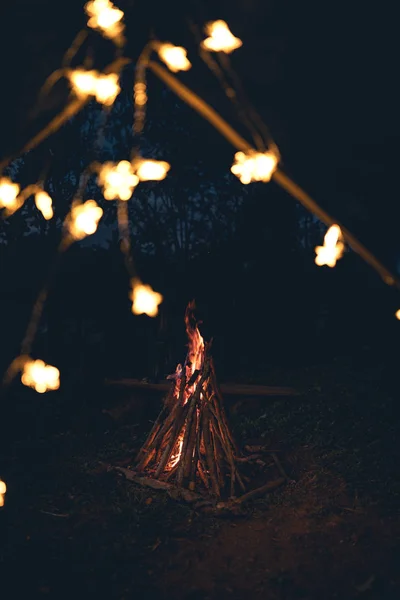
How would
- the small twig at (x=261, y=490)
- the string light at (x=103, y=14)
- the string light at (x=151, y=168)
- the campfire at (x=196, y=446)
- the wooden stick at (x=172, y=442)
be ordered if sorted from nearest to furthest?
the string light at (x=103, y=14) < the string light at (x=151, y=168) < the small twig at (x=261, y=490) < the campfire at (x=196, y=446) < the wooden stick at (x=172, y=442)

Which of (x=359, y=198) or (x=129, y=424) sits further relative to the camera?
(x=129, y=424)

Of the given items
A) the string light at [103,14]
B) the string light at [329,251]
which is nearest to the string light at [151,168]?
the string light at [103,14]

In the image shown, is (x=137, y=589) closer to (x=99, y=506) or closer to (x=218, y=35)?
(x=99, y=506)

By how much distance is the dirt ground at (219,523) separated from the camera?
14.4 ft

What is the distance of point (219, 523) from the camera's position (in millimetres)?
5312

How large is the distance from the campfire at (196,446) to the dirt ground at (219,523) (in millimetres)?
274

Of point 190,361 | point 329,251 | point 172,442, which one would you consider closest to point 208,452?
point 172,442

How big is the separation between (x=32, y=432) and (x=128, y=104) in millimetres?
5335

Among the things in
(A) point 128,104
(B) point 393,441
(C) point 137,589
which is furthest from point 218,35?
(A) point 128,104

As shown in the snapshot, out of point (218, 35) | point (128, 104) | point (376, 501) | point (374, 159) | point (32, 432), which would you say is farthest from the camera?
point (128, 104)

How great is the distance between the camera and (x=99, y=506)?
575 centimetres

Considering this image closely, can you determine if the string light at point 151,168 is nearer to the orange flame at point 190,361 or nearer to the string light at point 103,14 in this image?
the string light at point 103,14

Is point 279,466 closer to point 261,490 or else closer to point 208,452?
point 261,490

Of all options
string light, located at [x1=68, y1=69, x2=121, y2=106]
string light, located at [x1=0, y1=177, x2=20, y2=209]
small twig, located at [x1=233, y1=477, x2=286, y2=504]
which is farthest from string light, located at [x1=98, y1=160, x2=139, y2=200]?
small twig, located at [x1=233, y1=477, x2=286, y2=504]
